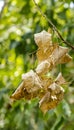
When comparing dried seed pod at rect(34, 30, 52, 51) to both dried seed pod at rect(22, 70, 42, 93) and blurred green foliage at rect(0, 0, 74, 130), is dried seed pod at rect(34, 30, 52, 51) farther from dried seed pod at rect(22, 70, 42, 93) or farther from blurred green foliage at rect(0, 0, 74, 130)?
blurred green foliage at rect(0, 0, 74, 130)

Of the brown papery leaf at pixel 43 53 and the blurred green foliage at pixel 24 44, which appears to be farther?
the blurred green foliage at pixel 24 44

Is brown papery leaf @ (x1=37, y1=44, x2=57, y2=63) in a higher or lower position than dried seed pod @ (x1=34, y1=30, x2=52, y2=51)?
lower

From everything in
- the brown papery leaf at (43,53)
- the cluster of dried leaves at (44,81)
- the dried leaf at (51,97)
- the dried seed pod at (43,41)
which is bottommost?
the dried leaf at (51,97)

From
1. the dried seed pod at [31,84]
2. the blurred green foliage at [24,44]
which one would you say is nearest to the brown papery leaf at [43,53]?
the dried seed pod at [31,84]

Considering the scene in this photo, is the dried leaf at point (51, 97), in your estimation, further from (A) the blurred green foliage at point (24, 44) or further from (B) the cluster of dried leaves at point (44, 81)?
(A) the blurred green foliage at point (24, 44)

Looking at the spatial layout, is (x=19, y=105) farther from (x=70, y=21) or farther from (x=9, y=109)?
(x=70, y=21)

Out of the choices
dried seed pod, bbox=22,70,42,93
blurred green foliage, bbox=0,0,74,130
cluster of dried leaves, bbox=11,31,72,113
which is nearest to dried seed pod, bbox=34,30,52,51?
cluster of dried leaves, bbox=11,31,72,113

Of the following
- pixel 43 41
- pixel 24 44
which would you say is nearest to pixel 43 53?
pixel 43 41

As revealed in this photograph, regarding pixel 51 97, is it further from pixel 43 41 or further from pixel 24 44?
pixel 24 44
